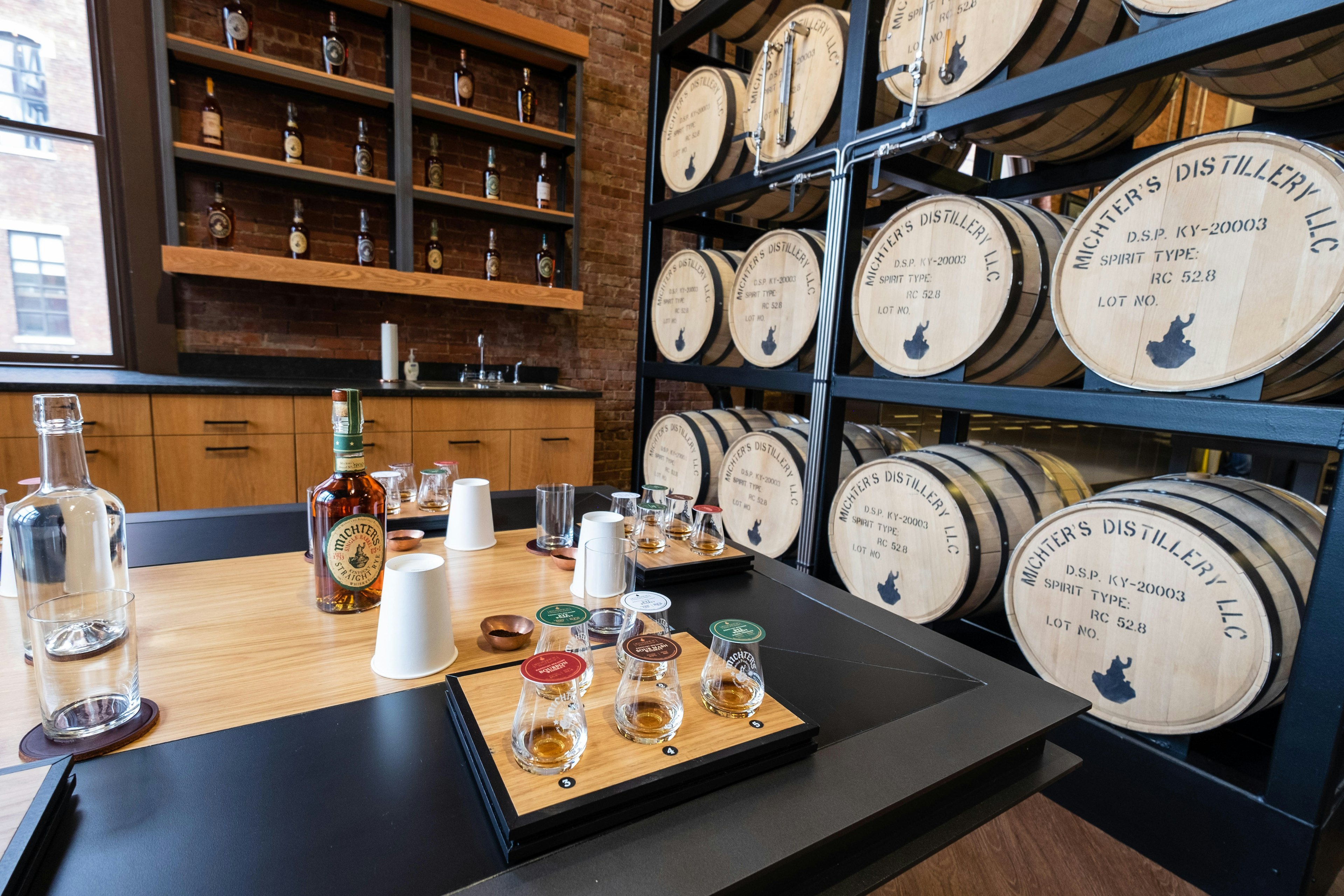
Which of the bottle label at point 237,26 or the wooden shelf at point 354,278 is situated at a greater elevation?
the bottle label at point 237,26

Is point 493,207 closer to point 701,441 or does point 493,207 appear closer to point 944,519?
point 701,441

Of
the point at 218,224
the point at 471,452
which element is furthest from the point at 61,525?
the point at 218,224

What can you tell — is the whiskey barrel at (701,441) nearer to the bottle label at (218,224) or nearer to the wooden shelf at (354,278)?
the wooden shelf at (354,278)

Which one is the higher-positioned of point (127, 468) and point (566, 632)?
point (566, 632)

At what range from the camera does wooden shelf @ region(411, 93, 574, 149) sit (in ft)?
10.4

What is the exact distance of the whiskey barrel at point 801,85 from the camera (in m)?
2.03

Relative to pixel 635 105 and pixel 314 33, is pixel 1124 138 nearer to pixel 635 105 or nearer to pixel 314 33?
pixel 635 105

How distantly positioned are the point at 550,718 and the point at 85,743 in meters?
0.43

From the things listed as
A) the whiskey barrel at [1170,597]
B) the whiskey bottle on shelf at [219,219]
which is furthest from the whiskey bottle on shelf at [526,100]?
the whiskey barrel at [1170,597]

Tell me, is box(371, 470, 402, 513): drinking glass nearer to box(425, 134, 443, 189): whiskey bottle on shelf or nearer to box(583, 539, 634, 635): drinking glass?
box(583, 539, 634, 635): drinking glass

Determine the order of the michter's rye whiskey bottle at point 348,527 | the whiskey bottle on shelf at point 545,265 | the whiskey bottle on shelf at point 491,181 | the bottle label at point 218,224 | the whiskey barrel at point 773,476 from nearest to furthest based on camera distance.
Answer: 1. the michter's rye whiskey bottle at point 348,527
2. the whiskey barrel at point 773,476
3. the bottle label at point 218,224
4. the whiskey bottle on shelf at point 491,181
5. the whiskey bottle on shelf at point 545,265

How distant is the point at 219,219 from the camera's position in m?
2.98

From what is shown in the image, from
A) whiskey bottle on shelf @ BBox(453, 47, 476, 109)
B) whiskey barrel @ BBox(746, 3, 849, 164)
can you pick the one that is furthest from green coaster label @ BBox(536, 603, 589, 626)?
whiskey bottle on shelf @ BBox(453, 47, 476, 109)

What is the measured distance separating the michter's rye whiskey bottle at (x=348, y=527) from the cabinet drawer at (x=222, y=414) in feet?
7.24
